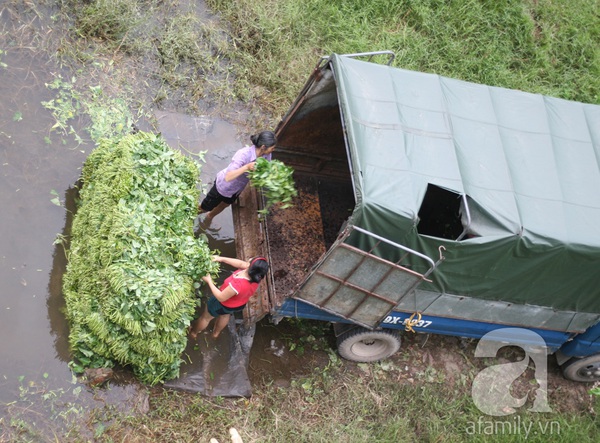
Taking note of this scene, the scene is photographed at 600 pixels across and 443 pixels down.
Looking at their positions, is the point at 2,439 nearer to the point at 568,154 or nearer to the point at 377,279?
the point at 377,279

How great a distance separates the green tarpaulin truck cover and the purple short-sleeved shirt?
1.35 m

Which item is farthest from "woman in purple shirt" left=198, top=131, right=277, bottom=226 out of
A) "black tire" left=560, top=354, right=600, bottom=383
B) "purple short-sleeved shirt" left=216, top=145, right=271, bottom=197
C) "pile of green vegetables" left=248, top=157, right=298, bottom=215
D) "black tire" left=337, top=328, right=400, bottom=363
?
"black tire" left=560, top=354, right=600, bottom=383

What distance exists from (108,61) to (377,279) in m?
5.30

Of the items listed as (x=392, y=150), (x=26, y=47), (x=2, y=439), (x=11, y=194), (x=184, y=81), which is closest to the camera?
(x=2, y=439)

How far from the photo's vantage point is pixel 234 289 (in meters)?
5.96

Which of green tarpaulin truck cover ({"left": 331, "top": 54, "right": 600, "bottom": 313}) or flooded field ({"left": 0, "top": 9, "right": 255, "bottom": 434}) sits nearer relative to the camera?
green tarpaulin truck cover ({"left": 331, "top": 54, "right": 600, "bottom": 313})

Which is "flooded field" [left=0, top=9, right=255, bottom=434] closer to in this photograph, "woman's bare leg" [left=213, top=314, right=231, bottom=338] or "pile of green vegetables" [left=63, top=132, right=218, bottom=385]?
"pile of green vegetables" [left=63, top=132, right=218, bottom=385]

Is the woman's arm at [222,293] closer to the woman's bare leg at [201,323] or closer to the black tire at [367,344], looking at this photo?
the woman's bare leg at [201,323]

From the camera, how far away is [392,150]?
5.84m

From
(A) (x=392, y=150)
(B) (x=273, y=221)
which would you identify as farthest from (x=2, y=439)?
(A) (x=392, y=150)

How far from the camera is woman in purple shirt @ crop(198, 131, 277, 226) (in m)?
6.59

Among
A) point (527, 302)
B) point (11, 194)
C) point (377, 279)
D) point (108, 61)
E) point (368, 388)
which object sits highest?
point (108, 61)

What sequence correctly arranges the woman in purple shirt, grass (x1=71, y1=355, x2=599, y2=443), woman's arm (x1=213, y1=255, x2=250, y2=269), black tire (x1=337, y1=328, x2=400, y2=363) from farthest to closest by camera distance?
black tire (x1=337, y1=328, x2=400, y2=363), the woman in purple shirt, woman's arm (x1=213, y1=255, x2=250, y2=269), grass (x1=71, y1=355, x2=599, y2=443)

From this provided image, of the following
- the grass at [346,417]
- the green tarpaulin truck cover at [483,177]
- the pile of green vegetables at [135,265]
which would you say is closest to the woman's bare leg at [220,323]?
the pile of green vegetables at [135,265]
